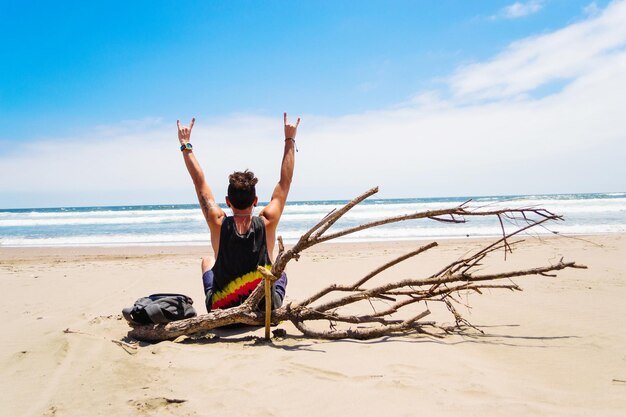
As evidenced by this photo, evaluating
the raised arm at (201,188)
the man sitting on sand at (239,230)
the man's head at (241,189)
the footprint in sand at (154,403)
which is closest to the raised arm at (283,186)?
the man sitting on sand at (239,230)

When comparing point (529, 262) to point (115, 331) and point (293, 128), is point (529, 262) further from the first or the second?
point (115, 331)

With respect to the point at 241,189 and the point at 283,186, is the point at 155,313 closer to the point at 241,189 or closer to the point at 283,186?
the point at 241,189

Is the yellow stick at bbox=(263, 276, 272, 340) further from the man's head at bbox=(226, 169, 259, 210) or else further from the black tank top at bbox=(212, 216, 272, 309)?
the man's head at bbox=(226, 169, 259, 210)

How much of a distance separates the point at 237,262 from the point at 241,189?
0.68 meters

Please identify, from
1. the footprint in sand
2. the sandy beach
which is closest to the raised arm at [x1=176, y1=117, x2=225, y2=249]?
the sandy beach

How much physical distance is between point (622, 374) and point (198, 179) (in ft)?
12.1

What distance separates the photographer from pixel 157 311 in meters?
3.57

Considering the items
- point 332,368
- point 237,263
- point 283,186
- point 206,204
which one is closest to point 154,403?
point 332,368

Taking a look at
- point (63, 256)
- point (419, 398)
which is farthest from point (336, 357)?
point (63, 256)

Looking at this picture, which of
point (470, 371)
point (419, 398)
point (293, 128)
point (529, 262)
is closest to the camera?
point (419, 398)

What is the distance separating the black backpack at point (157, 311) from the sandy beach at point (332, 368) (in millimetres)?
254

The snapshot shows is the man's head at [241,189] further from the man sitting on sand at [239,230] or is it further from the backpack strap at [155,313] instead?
the backpack strap at [155,313]

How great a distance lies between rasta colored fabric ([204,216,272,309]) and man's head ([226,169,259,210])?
0.17 m

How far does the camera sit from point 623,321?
4.04 m
